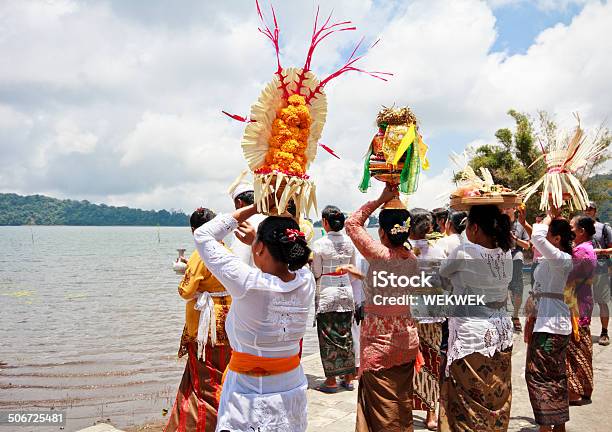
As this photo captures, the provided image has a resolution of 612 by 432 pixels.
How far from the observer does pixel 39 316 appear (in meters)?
15.0

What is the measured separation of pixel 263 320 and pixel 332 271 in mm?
→ 3473

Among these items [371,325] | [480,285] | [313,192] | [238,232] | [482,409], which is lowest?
[482,409]

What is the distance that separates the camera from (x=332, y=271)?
5.88m

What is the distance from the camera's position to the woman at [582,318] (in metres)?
4.91

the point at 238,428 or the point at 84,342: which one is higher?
the point at 238,428

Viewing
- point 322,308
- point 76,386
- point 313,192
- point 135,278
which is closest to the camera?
point 313,192

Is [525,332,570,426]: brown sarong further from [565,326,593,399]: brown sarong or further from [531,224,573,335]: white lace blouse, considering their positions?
[565,326,593,399]: brown sarong

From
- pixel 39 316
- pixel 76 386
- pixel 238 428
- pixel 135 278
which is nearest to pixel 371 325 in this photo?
pixel 238 428

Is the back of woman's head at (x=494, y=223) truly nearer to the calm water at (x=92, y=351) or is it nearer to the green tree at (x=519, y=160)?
the calm water at (x=92, y=351)

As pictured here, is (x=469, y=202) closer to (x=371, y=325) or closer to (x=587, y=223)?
(x=371, y=325)

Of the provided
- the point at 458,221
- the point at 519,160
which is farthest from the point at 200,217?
the point at 519,160

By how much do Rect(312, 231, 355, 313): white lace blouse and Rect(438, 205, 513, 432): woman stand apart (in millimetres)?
2335

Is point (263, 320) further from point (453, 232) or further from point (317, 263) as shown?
point (453, 232)

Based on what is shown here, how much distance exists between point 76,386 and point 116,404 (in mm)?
1503
